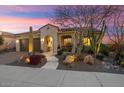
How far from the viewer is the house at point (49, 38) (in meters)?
7.54

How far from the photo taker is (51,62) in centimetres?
806

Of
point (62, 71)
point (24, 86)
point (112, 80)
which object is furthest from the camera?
point (62, 71)

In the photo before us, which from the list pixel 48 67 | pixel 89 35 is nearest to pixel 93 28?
pixel 89 35

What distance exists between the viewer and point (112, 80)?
580 centimetres

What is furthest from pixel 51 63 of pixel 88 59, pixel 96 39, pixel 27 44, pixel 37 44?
pixel 96 39

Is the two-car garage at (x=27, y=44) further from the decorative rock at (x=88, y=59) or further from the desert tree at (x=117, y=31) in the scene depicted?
the desert tree at (x=117, y=31)

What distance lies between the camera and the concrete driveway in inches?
212

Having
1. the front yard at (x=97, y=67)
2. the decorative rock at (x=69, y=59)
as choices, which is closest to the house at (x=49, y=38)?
the decorative rock at (x=69, y=59)

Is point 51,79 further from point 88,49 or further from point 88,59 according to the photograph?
point 88,49

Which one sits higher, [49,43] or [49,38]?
[49,38]

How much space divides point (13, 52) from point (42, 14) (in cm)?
203

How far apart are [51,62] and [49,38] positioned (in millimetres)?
1144

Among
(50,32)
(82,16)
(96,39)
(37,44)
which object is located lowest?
(37,44)

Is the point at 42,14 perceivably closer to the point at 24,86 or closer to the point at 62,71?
the point at 62,71
